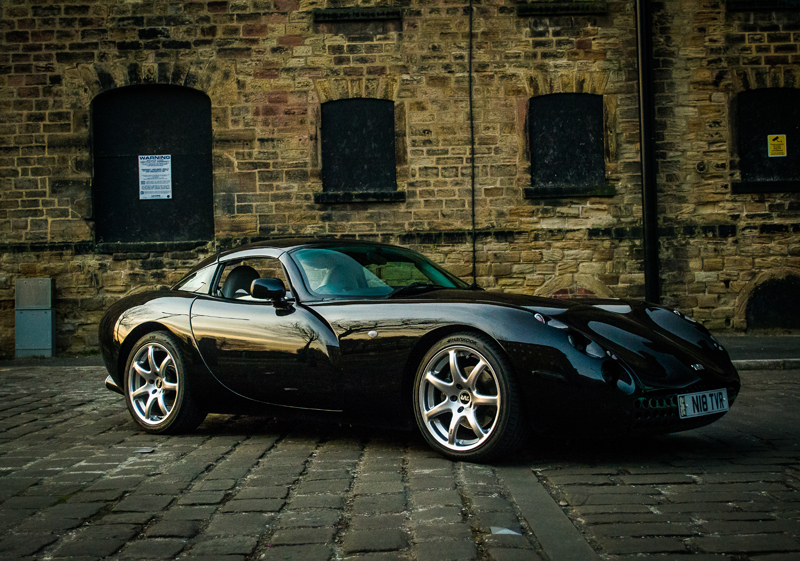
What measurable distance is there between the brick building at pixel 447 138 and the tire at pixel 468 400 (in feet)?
26.1

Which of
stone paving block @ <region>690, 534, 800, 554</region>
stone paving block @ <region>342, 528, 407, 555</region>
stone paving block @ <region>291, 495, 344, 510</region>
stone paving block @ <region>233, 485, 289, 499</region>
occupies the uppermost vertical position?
stone paving block @ <region>342, 528, 407, 555</region>

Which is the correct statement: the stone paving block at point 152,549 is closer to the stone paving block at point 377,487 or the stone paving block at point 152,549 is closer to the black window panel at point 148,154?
the stone paving block at point 377,487

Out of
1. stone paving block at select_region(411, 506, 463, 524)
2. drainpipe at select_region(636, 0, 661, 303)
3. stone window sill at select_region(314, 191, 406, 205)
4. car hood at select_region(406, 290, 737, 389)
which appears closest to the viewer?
stone paving block at select_region(411, 506, 463, 524)

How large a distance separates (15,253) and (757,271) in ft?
37.7

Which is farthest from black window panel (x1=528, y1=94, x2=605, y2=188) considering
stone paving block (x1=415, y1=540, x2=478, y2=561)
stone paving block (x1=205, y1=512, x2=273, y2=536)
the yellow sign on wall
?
stone paving block (x1=415, y1=540, x2=478, y2=561)

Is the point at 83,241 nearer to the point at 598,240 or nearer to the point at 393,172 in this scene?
the point at 393,172

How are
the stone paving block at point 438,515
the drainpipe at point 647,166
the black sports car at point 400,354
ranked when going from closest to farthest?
the stone paving block at point 438,515 → the black sports car at point 400,354 → the drainpipe at point 647,166

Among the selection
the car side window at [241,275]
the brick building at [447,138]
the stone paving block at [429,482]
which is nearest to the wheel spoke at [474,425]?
the stone paving block at [429,482]

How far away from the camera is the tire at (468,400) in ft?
13.5

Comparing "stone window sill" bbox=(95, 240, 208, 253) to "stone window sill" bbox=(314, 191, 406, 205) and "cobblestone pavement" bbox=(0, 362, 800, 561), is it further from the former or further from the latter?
"cobblestone pavement" bbox=(0, 362, 800, 561)

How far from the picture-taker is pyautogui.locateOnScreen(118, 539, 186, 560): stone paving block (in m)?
2.87

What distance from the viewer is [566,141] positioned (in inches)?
494

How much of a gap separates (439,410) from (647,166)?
21.5 ft

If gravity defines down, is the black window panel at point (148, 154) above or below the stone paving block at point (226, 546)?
above
